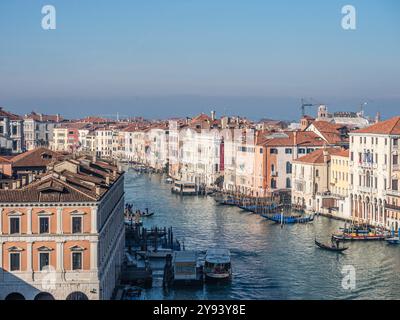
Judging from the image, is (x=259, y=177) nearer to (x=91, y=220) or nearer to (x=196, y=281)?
(x=196, y=281)

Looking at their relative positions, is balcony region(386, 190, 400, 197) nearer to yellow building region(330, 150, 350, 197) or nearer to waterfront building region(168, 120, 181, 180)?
yellow building region(330, 150, 350, 197)

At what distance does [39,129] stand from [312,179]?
25019 millimetres

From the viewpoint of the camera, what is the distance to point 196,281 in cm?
843

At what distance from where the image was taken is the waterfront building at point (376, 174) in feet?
43.3

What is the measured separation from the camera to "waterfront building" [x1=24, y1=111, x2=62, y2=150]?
35469mm

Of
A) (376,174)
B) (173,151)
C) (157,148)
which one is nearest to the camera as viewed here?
(376,174)

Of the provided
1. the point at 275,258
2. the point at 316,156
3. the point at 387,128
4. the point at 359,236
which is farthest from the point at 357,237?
the point at 316,156

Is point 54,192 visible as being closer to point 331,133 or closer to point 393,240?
point 393,240

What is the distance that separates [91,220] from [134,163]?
88.9 ft

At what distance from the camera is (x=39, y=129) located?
38.7m

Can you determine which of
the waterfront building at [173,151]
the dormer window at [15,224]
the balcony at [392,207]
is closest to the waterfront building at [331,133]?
the balcony at [392,207]

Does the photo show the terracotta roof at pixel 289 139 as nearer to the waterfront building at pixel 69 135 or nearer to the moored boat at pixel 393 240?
the moored boat at pixel 393 240

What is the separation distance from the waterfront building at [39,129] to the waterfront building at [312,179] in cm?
1853
